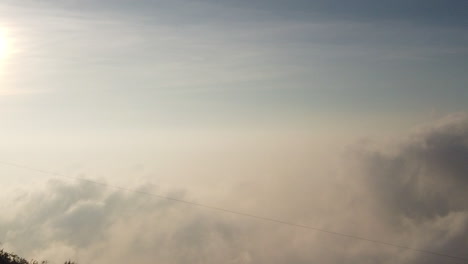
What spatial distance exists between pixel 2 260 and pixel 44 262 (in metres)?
3.37

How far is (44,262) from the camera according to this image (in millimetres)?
28734

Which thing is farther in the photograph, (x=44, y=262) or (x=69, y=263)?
Answer: (x=44, y=262)

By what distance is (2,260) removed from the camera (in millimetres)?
26797

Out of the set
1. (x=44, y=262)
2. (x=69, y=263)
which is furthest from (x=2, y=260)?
(x=69, y=263)

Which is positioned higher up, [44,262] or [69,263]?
[69,263]

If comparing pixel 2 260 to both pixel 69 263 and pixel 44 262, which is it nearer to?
pixel 44 262

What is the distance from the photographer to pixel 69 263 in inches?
1057

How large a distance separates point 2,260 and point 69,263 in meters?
6.02
